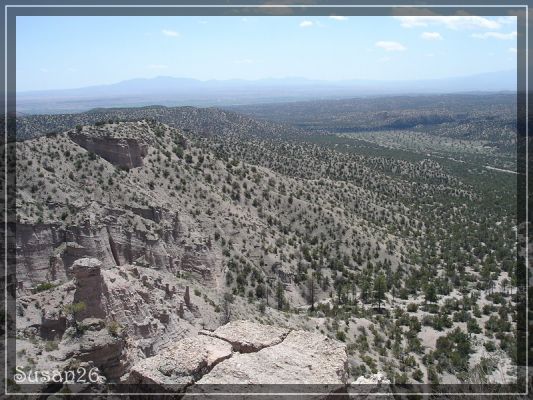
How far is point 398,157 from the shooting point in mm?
103250

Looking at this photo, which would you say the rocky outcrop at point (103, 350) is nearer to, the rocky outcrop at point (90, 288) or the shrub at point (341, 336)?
the rocky outcrop at point (90, 288)

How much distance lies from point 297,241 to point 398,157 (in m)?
69.7

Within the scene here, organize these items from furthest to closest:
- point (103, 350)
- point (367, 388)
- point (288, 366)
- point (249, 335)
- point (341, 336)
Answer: point (341, 336)
point (103, 350)
point (249, 335)
point (367, 388)
point (288, 366)

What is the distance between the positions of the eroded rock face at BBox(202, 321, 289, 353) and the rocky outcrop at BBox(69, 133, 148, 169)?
27.1 m

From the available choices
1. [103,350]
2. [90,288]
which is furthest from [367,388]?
[90,288]

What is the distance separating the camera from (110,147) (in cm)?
→ 3359

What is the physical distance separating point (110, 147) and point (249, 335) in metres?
28.1

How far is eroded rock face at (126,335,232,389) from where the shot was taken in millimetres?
7445

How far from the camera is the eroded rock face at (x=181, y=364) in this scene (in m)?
7.45

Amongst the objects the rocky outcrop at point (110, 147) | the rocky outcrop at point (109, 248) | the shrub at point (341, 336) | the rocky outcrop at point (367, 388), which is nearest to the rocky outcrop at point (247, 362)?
the rocky outcrop at point (367, 388)

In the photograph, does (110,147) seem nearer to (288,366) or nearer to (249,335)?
(249,335)

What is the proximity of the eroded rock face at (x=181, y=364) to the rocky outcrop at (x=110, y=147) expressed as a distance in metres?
27.6

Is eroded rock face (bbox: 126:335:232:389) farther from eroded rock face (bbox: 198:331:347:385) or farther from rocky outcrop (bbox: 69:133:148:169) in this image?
rocky outcrop (bbox: 69:133:148:169)

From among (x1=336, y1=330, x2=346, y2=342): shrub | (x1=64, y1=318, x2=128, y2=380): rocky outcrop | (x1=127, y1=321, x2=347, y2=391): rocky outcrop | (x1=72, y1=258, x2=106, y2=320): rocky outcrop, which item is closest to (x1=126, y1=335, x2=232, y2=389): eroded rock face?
(x1=127, y1=321, x2=347, y2=391): rocky outcrop
